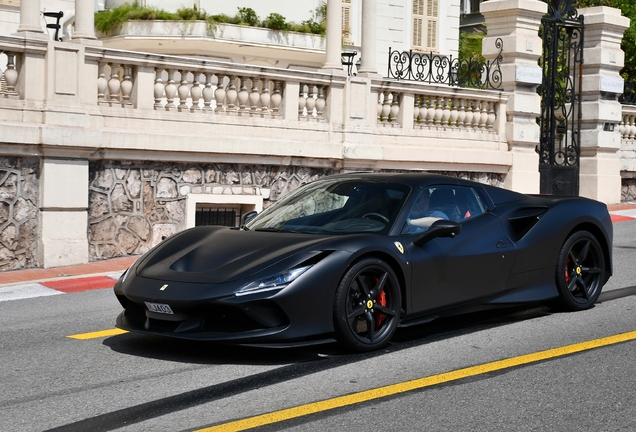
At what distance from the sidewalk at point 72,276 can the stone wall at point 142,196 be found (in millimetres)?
262

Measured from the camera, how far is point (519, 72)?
1788 centimetres

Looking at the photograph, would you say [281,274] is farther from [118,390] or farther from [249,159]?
[249,159]

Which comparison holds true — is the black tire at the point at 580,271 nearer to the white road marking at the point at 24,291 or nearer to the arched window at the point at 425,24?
the white road marking at the point at 24,291

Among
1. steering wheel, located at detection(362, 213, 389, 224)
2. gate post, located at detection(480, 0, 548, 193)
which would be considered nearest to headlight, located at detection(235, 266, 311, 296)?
steering wheel, located at detection(362, 213, 389, 224)

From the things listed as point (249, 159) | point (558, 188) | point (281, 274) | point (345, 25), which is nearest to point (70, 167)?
point (249, 159)

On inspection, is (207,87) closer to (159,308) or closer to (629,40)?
(159,308)

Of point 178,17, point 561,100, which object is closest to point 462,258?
point 561,100

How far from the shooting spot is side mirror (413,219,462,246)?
7.32 metres

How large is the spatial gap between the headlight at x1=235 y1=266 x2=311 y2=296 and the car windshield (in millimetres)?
845

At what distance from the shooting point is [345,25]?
31.2 metres

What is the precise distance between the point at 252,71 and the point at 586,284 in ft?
21.8

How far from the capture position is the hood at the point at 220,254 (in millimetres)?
6602

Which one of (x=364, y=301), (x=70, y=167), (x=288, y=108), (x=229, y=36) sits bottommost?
(x=364, y=301)

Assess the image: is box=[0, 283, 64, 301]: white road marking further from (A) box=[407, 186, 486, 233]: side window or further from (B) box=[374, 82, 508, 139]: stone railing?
(B) box=[374, 82, 508, 139]: stone railing
